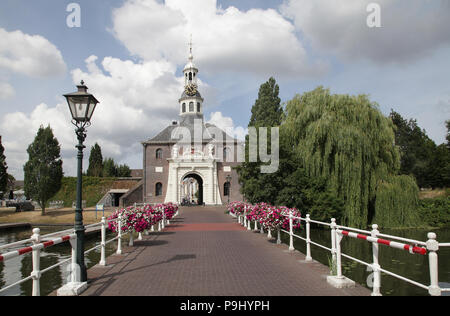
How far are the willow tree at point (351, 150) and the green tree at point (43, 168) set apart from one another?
934 inches

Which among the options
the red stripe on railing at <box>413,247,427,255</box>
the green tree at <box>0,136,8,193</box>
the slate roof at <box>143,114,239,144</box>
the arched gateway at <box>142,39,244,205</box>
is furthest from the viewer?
the slate roof at <box>143,114,239,144</box>

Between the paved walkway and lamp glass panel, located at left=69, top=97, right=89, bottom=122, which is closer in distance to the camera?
the paved walkway

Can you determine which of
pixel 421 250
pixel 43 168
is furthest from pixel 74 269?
pixel 43 168

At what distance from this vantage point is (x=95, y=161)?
207ft

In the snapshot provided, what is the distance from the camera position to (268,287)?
6.23 meters

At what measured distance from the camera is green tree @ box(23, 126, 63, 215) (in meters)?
32.1

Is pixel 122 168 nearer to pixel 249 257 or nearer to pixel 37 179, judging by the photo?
pixel 37 179

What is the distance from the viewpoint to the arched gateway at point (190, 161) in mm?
45125

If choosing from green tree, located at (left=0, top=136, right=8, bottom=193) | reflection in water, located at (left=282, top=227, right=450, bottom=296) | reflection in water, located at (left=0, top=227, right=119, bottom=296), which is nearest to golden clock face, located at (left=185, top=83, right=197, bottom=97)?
green tree, located at (left=0, top=136, right=8, bottom=193)

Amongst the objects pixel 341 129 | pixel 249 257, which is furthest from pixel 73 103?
pixel 341 129

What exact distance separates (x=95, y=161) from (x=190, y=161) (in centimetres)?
2592

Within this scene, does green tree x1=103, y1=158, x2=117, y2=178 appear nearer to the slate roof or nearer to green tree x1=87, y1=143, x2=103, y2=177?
green tree x1=87, y1=143, x2=103, y2=177

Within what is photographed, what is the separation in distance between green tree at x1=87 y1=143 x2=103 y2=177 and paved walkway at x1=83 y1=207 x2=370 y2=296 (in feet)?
171

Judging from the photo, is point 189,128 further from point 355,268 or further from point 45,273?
point 355,268
